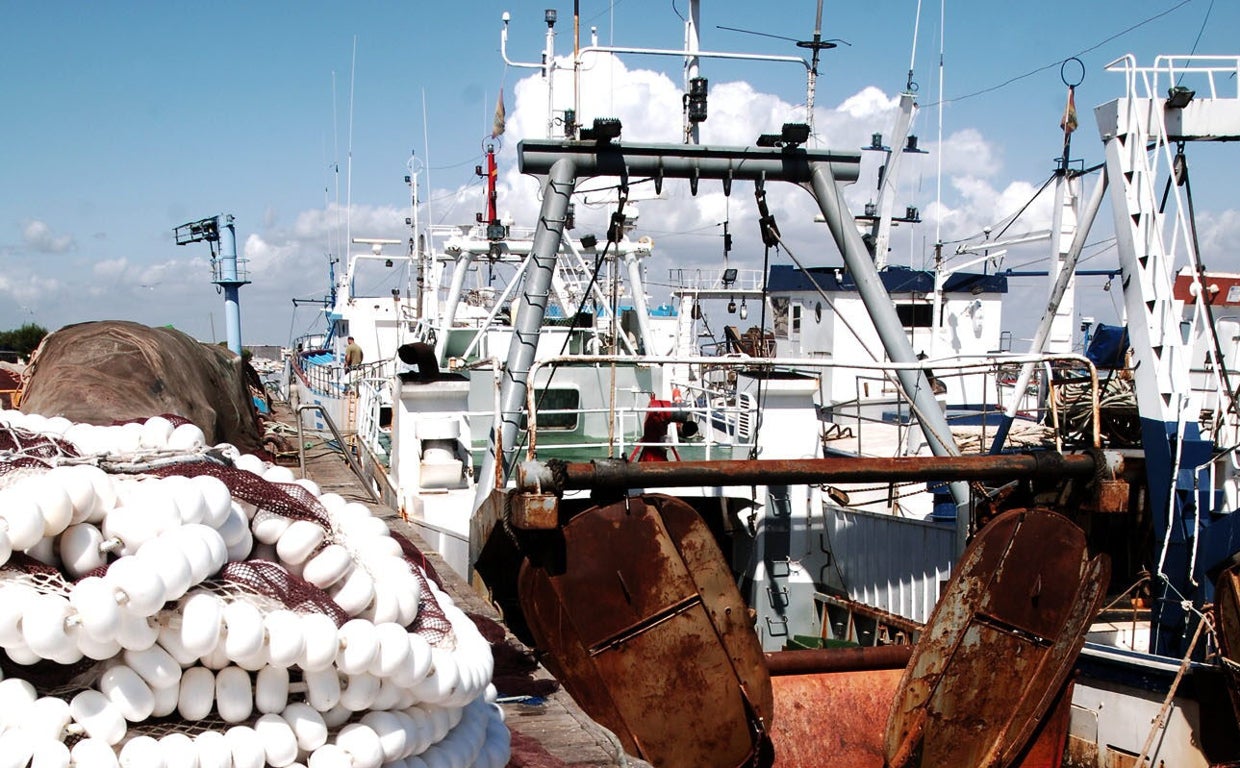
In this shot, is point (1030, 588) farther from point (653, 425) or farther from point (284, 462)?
point (284, 462)

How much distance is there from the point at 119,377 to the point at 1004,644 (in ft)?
20.8

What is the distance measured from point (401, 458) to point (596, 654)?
18.1 ft

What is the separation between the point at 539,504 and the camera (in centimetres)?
466

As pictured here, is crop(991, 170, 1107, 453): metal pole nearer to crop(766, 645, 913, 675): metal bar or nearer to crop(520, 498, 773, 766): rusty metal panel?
crop(766, 645, 913, 675): metal bar

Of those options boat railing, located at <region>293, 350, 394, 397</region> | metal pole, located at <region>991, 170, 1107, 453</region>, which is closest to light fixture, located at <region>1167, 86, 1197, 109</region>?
metal pole, located at <region>991, 170, 1107, 453</region>

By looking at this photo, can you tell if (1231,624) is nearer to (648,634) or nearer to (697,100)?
(648,634)

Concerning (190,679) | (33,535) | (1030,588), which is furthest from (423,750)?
(1030,588)

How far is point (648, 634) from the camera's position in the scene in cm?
500

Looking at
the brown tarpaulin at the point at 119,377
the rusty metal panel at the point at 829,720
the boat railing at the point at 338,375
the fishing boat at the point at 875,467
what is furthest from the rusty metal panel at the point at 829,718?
the boat railing at the point at 338,375

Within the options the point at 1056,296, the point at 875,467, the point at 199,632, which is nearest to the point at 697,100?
the point at 1056,296

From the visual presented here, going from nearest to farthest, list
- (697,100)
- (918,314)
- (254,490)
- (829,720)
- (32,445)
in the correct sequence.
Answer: (254,490) → (32,445) → (829,720) → (697,100) → (918,314)

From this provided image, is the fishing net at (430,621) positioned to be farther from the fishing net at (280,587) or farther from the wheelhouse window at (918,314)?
the wheelhouse window at (918,314)

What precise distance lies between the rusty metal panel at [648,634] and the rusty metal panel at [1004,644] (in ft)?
3.34

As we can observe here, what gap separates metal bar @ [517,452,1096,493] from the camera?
16.0 ft
